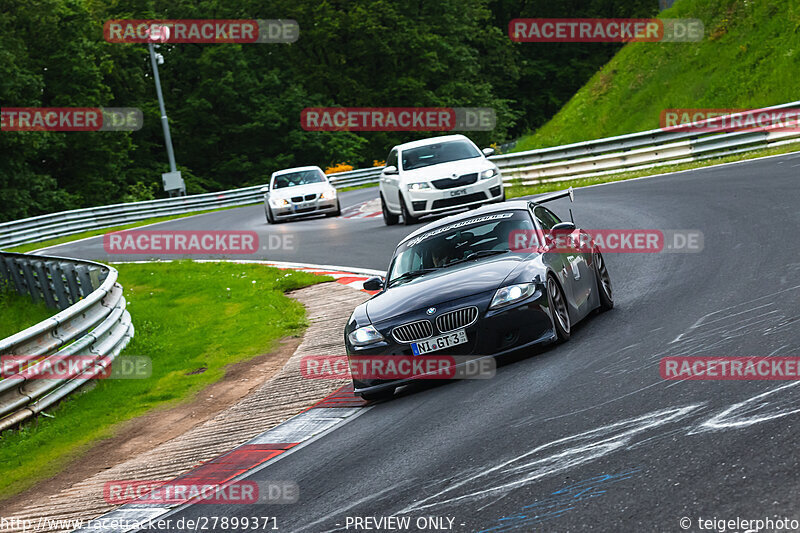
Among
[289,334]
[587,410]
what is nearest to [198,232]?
[289,334]

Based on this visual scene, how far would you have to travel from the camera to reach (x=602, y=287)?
10.3m

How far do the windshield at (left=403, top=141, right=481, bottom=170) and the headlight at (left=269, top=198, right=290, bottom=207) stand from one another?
770 centimetres

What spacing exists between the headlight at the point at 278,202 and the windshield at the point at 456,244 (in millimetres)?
18880

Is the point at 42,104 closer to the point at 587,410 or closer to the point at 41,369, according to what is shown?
the point at 41,369

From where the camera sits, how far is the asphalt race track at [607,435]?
4.84m

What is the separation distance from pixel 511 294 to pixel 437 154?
1301 centimetres

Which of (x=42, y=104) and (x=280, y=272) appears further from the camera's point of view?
(x=42, y=104)

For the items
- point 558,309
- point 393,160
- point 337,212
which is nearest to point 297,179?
point 337,212

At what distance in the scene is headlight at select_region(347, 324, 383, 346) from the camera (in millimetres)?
8812

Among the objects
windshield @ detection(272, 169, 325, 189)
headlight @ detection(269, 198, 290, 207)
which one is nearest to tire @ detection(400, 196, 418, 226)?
headlight @ detection(269, 198, 290, 207)

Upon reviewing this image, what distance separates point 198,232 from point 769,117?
1583 centimetres

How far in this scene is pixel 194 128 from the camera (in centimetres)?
6381

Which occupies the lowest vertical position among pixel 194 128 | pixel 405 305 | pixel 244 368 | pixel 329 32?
pixel 244 368

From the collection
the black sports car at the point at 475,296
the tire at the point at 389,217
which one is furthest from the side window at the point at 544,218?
the tire at the point at 389,217
